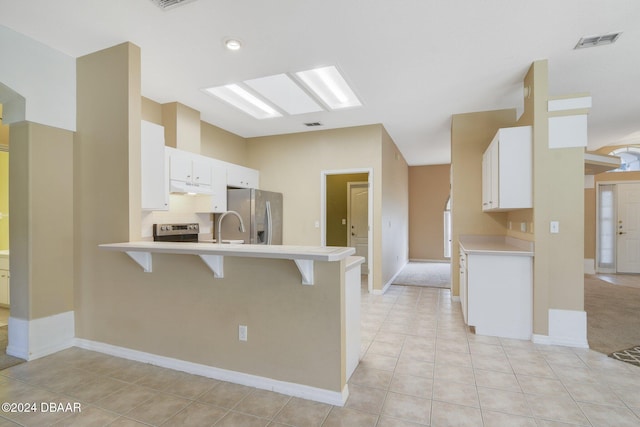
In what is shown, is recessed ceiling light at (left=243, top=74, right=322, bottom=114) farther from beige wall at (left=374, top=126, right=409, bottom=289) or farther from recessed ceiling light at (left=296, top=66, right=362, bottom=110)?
beige wall at (left=374, top=126, right=409, bottom=289)

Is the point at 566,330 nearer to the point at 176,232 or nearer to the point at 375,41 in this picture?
the point at 375,41

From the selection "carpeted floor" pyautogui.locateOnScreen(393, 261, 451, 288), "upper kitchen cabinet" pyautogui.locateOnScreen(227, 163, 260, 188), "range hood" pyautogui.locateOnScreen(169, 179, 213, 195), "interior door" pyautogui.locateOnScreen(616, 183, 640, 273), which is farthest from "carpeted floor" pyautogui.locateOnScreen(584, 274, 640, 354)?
"upper kitchen cabinet" pyautogui.locateOnScreen(227, 163, 260, 188)

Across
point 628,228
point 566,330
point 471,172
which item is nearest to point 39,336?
point 566,330

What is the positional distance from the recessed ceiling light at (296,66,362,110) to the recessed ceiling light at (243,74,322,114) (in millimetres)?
144

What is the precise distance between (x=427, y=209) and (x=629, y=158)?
4442 mm

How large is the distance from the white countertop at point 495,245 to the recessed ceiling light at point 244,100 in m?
3.20

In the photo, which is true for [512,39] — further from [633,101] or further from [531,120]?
[633,101]

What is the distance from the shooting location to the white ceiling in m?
2.31

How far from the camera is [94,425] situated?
187cm

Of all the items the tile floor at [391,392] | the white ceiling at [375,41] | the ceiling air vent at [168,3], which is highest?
the ceiling air vent at [168,3]

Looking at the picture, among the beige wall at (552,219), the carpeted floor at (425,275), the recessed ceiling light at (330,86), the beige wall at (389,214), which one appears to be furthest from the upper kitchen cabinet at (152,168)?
the carpeted floor at (425,275)

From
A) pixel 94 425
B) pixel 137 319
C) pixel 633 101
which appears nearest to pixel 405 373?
pixel 94 425

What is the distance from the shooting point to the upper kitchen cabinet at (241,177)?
15.9 feet

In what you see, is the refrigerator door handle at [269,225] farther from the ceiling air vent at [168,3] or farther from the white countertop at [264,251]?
the ceiling air vent at [168,3]
